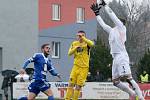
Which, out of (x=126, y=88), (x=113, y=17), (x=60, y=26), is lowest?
(x=126, y=88)

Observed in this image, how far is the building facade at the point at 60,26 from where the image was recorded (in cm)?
5528

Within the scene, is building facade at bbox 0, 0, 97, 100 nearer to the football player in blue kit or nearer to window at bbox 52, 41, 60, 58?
window at bbox 52, 41, 60, 58

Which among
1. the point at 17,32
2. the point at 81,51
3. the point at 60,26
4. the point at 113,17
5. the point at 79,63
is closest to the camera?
the point at 113,17

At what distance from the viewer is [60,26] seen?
56500 millimetres

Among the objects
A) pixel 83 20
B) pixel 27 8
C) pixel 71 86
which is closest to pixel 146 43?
pixel 83 20

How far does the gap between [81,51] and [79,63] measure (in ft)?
1.28

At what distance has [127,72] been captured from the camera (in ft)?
49.4

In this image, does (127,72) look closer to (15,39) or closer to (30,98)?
(30,98)

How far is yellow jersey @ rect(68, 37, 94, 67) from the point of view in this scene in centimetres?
1819

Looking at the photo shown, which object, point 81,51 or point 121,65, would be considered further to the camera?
point 81,51

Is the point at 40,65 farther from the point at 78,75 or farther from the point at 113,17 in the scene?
the point at 113,17

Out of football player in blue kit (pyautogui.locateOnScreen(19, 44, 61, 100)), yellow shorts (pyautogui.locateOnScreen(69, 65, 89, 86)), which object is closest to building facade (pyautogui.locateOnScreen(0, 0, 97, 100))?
yellow shorts (pyautogui.locateOnScreen(69, 65, 89, 86))

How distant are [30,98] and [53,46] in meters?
38.9

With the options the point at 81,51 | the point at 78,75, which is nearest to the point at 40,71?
the point at 78,75
